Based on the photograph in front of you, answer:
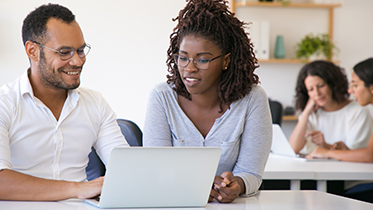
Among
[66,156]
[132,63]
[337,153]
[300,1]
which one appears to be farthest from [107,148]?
[300,1]

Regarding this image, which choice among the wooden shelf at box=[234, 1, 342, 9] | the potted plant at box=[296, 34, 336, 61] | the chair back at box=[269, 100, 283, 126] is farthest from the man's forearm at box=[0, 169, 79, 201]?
the potted plant at box=[296, 34, 336, 61]

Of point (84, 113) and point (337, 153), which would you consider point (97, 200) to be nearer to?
point (84, 113)

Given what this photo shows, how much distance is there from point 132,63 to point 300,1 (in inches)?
72.8

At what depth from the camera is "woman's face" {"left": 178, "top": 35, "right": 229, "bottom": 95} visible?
1618 millimetres

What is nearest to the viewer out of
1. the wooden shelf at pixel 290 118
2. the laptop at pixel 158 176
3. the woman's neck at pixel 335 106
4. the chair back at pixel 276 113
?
the laptop at pixel 158 176

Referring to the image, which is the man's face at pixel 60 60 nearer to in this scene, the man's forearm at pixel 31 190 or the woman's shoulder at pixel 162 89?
the woman's shoulder at pixel 162 89

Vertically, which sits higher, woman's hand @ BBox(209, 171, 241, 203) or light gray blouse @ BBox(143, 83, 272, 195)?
light gray blouse @ BBox(143, 83, 272, 195)

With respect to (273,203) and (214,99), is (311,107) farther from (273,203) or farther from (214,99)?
(273,203)

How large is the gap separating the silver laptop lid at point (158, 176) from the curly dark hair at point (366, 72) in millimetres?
1972

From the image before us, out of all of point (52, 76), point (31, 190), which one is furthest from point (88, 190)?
point (52, 76)

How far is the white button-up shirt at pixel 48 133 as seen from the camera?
63.4 inches

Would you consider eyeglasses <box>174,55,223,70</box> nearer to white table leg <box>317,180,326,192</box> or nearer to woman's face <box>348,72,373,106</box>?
white table leg <box>317,180,326,192</box>

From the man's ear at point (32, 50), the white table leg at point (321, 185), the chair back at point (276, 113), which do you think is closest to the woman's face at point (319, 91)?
the chair back at point (276, 113)

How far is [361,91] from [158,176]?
83.6 inches
